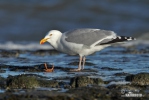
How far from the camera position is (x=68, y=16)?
68.6 feet

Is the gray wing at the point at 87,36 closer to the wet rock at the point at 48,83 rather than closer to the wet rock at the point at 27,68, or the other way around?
the wet rock at the point at 27,68

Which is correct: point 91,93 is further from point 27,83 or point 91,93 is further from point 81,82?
point 27,83

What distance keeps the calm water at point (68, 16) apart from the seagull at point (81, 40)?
29.7 feet

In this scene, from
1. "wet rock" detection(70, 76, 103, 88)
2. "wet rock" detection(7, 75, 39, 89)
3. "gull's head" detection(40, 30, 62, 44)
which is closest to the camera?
"wet rock" detection(7, 75, 39, 89)

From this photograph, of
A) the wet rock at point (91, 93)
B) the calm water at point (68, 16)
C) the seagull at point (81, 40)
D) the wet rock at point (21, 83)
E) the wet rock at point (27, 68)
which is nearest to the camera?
the wet rock at point (91, 93)

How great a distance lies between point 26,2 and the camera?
2256 cm

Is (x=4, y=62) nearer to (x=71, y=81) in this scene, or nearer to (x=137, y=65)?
(x=137, y=65)

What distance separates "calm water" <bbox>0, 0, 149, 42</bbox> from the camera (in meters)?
19.0

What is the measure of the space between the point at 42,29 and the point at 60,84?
12465 millimetres

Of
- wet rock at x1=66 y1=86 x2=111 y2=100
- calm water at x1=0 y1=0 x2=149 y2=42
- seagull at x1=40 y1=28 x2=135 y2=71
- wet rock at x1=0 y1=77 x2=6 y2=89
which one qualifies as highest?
calm water at x1=0 y1=0 x2=149 y2=42

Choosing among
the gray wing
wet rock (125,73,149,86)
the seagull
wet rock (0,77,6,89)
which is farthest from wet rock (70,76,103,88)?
the gray wing

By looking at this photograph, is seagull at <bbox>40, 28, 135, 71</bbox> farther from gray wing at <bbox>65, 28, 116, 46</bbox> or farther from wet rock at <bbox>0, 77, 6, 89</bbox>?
wet rock at <bbox>0, 77, 6, 89</bbox>

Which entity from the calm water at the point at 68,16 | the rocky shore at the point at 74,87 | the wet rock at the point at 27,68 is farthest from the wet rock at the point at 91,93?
the calm water at the point at 68,16

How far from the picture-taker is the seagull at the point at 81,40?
28.6 ft
